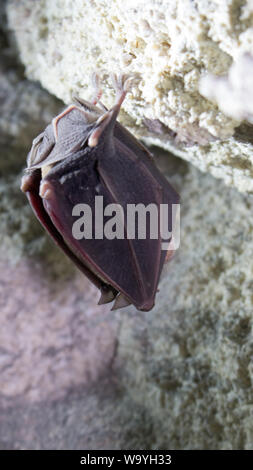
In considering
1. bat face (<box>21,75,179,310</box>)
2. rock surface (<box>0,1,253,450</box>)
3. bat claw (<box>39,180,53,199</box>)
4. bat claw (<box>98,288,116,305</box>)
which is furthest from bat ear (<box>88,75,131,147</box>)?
rock surface (<box>0,1,253,450</box>)

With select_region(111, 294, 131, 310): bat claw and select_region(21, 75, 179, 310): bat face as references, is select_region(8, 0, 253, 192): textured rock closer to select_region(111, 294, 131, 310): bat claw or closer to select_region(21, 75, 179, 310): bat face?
select_region(21, 75, 179, 310): bat face

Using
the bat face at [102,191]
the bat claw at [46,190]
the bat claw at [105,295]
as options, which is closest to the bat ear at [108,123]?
the bat face at [102,191]

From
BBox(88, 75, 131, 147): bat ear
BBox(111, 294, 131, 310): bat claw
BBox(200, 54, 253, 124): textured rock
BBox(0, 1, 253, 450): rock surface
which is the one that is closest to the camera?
BBox(200, 54, 253, 124): textured rock

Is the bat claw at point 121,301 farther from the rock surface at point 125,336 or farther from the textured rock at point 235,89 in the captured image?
the textured rock at point 235,89

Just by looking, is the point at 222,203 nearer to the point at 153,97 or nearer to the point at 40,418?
the point at 153,97

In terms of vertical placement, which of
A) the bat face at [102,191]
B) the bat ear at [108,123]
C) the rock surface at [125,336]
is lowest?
the rock surface at [125,336]

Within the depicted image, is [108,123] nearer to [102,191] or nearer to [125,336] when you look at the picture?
[102,191]
